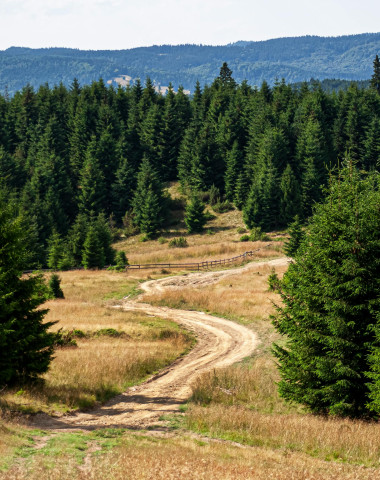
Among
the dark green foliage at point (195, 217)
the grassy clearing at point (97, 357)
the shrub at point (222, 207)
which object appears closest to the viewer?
the grassy clearing at point (97, 357)

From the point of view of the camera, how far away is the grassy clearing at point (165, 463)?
9.89 metres

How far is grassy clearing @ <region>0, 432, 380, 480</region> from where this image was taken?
989 centimetres

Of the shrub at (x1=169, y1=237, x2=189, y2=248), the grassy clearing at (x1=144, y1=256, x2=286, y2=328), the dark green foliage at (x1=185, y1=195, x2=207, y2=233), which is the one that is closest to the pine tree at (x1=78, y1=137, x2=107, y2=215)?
the dark green foliage at (x1=185, y1=195, x2=207, y2=233)

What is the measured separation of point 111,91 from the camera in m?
111

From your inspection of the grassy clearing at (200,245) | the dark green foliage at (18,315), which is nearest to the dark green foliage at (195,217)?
the grassy clearing at (200,245)

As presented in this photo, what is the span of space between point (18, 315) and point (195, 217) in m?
63.4

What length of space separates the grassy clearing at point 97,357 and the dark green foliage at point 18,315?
80cm

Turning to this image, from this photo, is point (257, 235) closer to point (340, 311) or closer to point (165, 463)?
point (340, 311)

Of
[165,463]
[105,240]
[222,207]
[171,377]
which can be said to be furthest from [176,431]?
[222,207]

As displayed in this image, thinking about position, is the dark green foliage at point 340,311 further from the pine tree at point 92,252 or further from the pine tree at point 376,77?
the pine tree at point 376,77

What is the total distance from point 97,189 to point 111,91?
33838 mm

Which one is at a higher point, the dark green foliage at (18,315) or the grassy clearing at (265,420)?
the dark green foliage at (18,315)

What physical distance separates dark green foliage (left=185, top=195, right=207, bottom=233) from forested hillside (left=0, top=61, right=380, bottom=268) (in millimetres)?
5214

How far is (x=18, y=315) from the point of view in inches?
658
